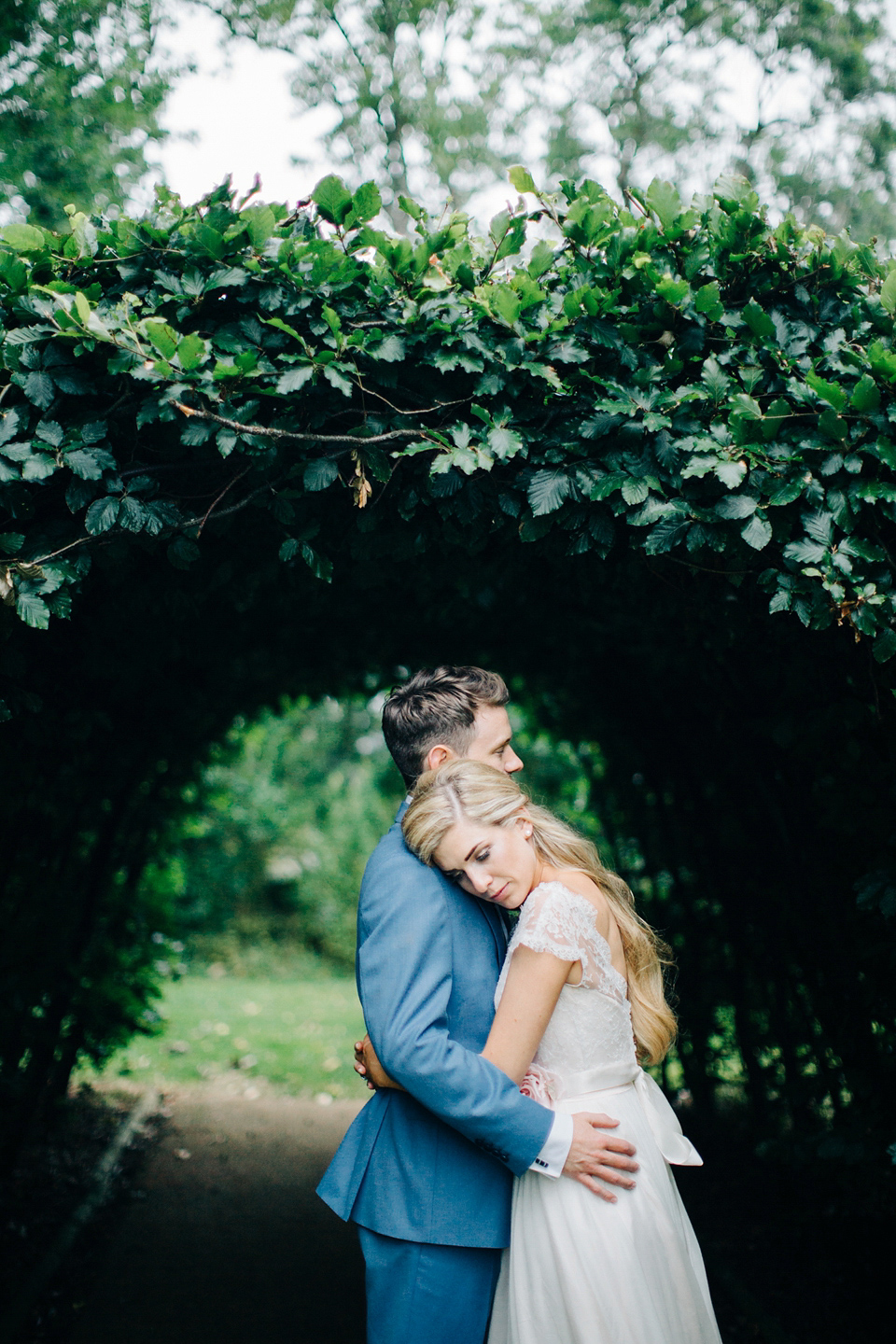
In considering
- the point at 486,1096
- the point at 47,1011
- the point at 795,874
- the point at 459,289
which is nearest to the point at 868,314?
the point at 459,289

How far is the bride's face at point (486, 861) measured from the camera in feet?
6.44

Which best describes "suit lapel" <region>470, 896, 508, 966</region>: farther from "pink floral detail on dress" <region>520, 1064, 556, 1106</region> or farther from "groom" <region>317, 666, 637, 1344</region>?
"pink floral detail on dress" <region>520, 1064, 556, 1106</region>


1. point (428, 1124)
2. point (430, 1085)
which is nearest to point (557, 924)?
point (430, 1085)

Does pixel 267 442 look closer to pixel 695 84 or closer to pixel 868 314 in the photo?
pixel 868 314

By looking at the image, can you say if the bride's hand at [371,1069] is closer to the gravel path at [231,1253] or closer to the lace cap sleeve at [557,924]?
the lace cap sleeve at [557,924]

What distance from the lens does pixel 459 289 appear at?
217 cm

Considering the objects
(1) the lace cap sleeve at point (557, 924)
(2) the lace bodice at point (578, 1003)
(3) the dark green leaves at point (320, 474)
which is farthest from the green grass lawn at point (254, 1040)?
(3) the dark green leaves at point (320, 474)

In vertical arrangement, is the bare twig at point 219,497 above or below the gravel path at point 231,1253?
above

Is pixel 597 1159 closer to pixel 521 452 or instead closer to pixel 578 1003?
pixel 578 1003

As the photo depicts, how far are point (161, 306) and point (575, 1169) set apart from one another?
2074mm

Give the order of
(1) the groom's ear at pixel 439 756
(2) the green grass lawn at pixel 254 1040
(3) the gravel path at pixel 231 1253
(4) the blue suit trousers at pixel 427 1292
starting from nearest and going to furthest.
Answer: (4) the blue suit trousers at pixel 427 1292 < (1) the groom's ear at pixel 439 756 < (3) the gravel path at pixel 231 1253 < (2) the green grass lawn at pixel 254 1040

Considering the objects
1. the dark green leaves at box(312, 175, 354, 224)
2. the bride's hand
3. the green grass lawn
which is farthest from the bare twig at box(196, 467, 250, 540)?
the green grass lawn

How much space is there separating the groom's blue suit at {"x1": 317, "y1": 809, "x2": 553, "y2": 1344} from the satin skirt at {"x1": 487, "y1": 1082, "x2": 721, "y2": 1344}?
0.08m

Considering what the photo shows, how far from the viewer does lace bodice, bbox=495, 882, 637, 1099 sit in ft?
6.39
